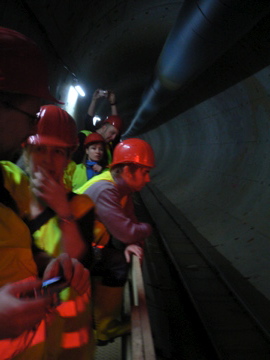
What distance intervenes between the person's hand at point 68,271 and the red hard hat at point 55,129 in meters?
1.11

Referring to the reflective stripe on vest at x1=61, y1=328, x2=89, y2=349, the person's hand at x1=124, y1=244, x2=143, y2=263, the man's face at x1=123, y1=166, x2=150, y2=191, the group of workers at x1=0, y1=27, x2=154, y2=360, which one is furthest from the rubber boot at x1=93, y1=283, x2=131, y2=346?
the man's face at x1=123, y1=166, x2=150, y2=191

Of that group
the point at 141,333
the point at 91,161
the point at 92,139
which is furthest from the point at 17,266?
the point at 92,139

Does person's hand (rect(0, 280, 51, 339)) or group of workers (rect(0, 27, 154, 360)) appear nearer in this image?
person's hand (rect(0, 280, 51, 339))

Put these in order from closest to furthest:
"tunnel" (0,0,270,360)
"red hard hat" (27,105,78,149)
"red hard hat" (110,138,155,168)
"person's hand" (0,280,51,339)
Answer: "person's hand" (0,280,51,339), "red hard hat" (27,105,78,149), "red hard hat" (110,138,155,168), "tunnel" (0,0,270,360)

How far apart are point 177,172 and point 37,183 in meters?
12.6

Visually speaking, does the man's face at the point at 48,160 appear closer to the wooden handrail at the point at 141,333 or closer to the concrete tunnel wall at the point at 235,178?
the wooden handrail at the point at 141,333

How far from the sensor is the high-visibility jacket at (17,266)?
107 centimetres

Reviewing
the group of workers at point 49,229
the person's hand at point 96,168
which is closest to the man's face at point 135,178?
the group of workers at point 49,229

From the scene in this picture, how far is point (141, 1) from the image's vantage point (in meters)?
5.14

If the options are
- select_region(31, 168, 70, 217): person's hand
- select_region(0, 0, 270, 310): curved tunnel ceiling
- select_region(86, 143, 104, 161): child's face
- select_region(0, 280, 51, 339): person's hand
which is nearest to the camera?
select_region(0, 280, 51, 339): person's hand

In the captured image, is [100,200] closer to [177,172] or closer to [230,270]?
[230,270]

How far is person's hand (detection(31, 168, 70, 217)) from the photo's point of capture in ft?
5.24

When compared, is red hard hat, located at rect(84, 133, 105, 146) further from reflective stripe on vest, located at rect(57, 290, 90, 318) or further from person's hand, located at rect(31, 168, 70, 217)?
reflective stripe on vest, located at rect(57, 290, 90, 318)

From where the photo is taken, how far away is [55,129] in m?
2.32
